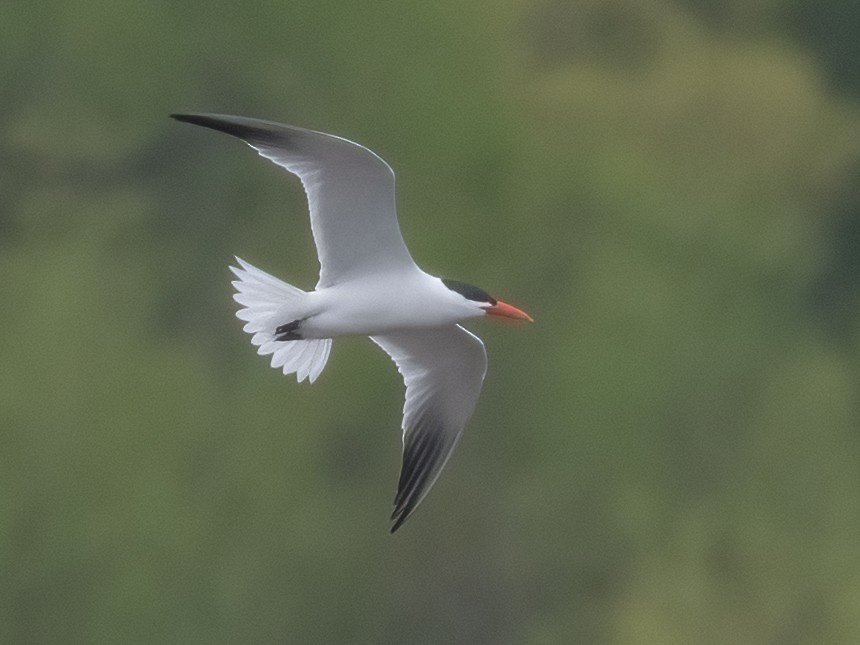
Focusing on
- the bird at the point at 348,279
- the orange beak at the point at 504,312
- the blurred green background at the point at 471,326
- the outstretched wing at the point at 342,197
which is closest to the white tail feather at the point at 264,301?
the bird at the point at 348,279

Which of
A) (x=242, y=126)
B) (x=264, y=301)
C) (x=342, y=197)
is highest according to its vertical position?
(x=242, y=126)

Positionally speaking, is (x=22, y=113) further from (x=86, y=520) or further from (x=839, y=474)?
(x=839, y=474)

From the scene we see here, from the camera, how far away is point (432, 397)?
182 inches

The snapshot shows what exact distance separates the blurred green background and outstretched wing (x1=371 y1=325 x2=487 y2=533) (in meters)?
4.08

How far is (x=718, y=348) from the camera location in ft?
31.4

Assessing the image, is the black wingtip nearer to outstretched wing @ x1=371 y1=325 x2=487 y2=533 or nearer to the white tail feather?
the white tail feather

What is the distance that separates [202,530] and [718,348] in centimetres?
336

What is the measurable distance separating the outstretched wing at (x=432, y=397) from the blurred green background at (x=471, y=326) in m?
4.08

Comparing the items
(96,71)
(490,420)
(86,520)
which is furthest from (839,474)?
(96,71)

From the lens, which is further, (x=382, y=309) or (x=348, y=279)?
(x=348, y=279)

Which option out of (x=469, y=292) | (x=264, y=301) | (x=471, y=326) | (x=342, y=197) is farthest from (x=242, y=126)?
(x=471, y=326)

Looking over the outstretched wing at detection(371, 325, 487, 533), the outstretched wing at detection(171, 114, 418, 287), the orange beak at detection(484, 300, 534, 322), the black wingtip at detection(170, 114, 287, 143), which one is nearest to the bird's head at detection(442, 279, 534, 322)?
the orange beak at detection(484, 300, 534, 322)

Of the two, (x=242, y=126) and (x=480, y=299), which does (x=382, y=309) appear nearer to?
(x=480, y=299)

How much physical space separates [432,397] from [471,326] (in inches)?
181
